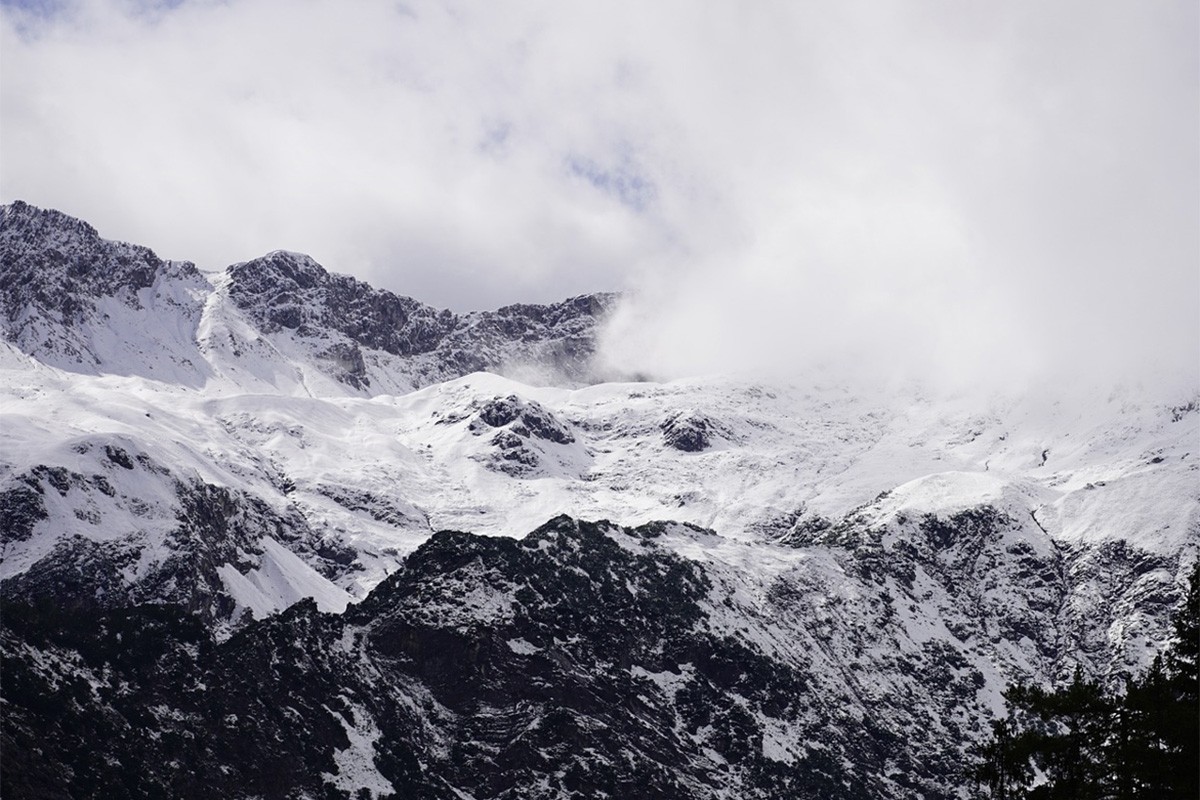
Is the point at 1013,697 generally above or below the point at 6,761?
above

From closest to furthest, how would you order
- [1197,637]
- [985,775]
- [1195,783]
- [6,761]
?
[1195,783] < [1197,637] < [985,775] < [6,761]

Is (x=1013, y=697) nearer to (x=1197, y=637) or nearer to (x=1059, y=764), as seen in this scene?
(x=1059, y=764)

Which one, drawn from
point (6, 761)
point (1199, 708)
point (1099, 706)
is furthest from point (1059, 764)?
point (6, 761)

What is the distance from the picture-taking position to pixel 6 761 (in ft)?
629

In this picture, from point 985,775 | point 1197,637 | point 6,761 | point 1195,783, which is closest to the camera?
point 1195,783

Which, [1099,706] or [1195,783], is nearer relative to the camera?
[1195,783]

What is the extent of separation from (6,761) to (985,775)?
150029mm

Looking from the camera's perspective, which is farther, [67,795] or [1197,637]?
[67,795]

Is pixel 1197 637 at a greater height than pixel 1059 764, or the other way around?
pixel 1197 637

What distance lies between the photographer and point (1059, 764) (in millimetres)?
66312

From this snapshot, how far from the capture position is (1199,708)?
61.3 m

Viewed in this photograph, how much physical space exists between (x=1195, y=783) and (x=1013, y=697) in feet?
44.4

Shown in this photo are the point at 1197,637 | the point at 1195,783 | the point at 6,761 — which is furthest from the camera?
the point at 6,761

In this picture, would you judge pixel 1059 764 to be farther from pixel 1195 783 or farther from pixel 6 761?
pixel 6 761
